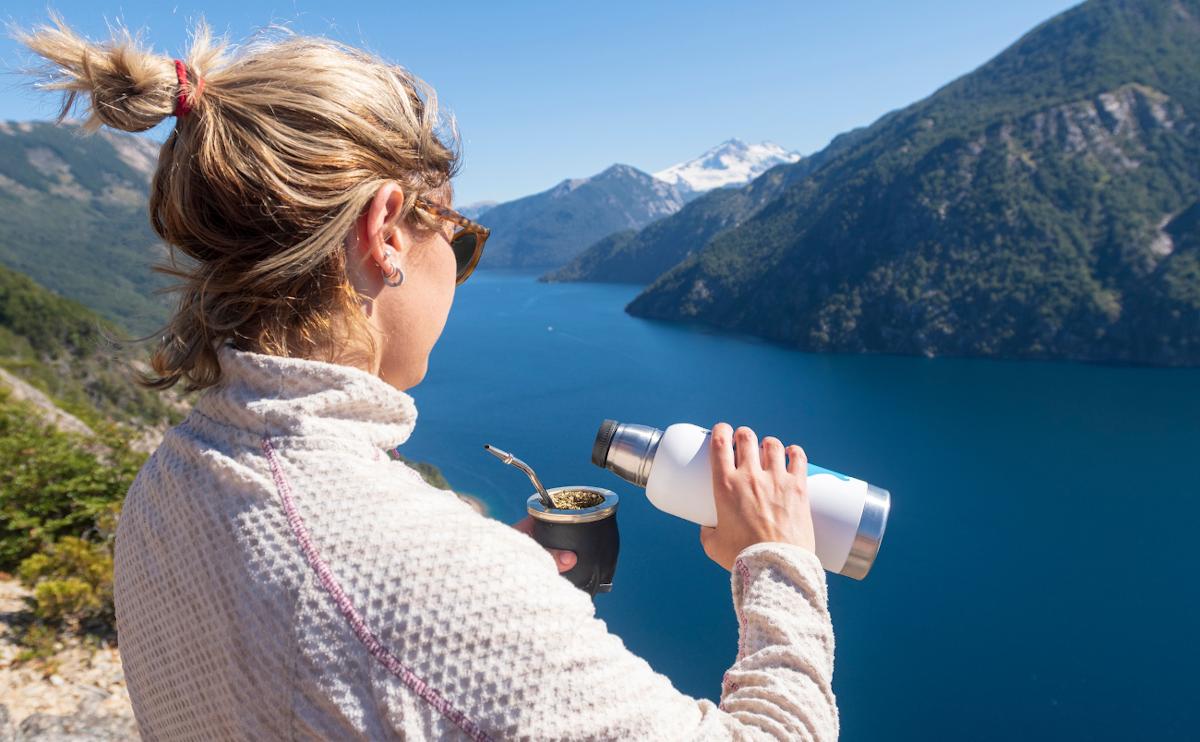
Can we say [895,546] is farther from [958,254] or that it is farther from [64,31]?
[958,254]

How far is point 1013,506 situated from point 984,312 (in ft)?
107

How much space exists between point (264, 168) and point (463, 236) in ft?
1.22

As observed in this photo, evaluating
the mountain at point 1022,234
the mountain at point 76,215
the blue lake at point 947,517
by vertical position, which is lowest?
the blue lake at point 947,517

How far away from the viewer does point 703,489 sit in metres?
1.16

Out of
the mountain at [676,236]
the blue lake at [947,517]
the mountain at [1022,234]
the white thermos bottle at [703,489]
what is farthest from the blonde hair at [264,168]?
the mountain at [676,236]

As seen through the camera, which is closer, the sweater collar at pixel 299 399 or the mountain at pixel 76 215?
the sweater collar at pixel 299 399

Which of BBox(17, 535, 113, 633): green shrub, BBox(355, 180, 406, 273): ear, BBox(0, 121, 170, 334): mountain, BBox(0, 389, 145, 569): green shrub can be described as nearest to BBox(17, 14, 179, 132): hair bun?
BBox(355, 180, 406, 273): ear

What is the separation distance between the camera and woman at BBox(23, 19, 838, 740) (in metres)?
0.55

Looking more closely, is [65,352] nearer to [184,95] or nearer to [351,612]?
[184,95]

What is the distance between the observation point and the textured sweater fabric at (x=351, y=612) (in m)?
0.55

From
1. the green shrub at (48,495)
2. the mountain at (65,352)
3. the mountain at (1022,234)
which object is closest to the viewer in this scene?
the green shrub at (48,495)

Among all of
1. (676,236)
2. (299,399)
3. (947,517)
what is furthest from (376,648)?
(676,236)

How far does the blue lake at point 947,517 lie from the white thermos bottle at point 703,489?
1577 cm

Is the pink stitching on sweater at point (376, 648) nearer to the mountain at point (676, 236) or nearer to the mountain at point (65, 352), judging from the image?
the mountain at point (65, 352)
